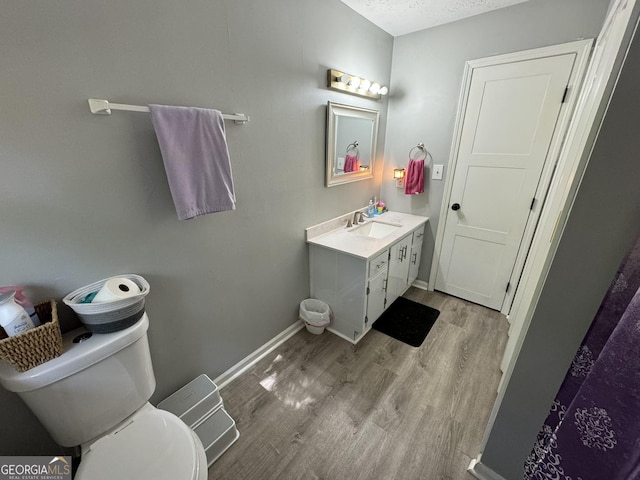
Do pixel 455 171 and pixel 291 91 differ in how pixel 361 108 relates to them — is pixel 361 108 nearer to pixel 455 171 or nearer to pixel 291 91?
pixel 291 91

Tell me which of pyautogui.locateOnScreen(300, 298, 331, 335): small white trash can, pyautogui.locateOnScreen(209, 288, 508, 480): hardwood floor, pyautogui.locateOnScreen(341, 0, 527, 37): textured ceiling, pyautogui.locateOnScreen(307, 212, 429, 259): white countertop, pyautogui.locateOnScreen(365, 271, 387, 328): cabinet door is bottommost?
pyautogui.locateOnScreen(209, 288, 508, 480): hardwood floor

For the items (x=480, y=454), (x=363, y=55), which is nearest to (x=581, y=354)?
(x=480, y=454)

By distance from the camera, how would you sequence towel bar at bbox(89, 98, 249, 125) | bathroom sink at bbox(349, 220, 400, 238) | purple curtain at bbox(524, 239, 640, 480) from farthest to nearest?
bathroom sink at bbox(349, 220, 400, 238) < towel bar at bbox(89, 98, 249, 125) < purple curtain at bbox(524, 239, 640, 480)

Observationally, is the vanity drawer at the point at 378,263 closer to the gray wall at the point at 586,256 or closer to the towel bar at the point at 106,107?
the gray wall at the point at 586,256

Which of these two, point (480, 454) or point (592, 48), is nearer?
point (480, 454)

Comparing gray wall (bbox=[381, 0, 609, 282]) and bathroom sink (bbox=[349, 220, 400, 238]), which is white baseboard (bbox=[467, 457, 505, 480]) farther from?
gray wall (bbox=[381, 0, 609, 282])

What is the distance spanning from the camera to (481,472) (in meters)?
1.22

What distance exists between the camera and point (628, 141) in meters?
0.69

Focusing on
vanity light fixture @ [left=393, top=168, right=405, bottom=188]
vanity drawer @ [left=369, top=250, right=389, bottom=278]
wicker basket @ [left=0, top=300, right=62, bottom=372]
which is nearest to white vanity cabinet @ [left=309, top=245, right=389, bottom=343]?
vanity drawer @ [left=369, top=250, right=389, bottom=278]

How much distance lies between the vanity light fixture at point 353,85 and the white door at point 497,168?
0.79 metres

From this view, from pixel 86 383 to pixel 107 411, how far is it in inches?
6.5

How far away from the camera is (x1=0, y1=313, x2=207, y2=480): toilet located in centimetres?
85

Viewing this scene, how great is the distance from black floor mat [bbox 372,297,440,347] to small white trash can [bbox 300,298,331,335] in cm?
47

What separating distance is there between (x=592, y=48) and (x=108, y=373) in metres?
3.26
